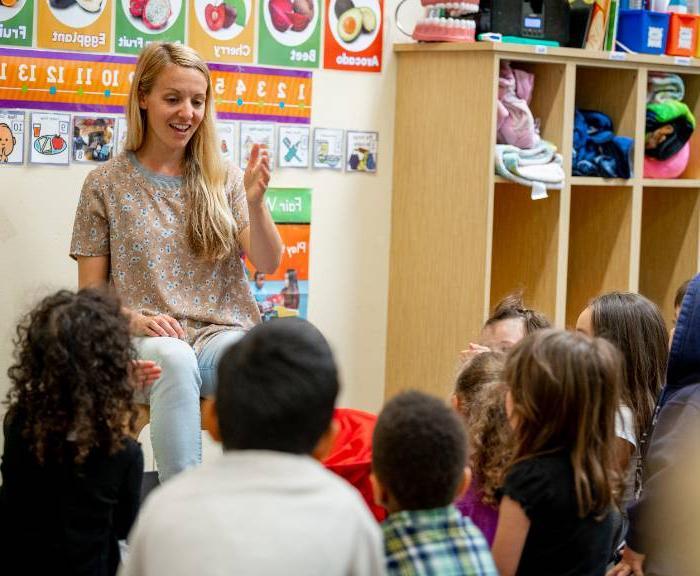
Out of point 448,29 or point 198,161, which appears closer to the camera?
point 198,161

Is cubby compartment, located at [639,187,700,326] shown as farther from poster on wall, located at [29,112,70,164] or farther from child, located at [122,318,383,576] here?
child, located at [122,318,383,576]

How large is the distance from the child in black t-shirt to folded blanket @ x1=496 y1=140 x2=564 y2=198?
1.87m

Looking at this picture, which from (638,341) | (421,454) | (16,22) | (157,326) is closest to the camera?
(421,454)

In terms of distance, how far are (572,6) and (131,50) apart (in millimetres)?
1500

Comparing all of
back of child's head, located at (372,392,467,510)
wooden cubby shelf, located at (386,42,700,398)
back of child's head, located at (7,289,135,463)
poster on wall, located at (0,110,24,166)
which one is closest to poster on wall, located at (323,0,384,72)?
wooden cubby shelf, located at (386,42,700,398)

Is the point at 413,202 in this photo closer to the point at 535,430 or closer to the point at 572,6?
the point at 572,6

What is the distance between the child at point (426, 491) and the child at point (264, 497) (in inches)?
7.2

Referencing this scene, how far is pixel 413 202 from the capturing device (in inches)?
146

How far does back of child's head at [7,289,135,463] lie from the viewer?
1887 millimetres

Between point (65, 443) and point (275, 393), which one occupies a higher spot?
point (275, 393)

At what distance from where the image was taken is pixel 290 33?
3.46 metres

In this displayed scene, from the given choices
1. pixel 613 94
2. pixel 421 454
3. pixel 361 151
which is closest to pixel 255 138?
pixel 361 151

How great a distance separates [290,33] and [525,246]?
3.56ft

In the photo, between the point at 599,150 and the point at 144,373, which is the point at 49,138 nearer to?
the point at 144,373
